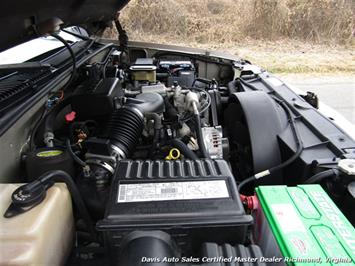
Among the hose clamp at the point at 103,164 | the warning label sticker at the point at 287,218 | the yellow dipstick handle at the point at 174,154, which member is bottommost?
the yellow dipstick handle at the point at 174,154

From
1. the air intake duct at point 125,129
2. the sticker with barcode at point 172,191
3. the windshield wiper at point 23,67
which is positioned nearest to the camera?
the sticker with barcode at point 172,191

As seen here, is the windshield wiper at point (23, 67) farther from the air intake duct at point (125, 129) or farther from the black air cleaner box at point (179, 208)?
the black air cleaner box at point (179, 208)

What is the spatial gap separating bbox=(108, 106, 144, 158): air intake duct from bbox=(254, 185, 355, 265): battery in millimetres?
515

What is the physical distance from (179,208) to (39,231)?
313mm

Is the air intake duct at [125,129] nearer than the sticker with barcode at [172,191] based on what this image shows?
No

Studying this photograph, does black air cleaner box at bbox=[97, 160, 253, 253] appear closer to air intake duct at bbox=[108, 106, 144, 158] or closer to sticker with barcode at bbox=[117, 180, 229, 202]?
sticker with barcode at bbox=[117, 180, 229, 202]

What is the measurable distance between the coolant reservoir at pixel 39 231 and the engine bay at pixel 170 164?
1.0 inches

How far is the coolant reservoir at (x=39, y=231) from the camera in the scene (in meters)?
0.64

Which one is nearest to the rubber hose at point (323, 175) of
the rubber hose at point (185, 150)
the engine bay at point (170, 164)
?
the engine bay at point (170, 164)

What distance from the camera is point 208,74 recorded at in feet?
7.79

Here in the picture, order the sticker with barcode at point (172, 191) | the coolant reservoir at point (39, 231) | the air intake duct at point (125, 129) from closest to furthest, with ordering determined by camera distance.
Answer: the coolant reservoir at point (39, 231)
the sticker with barcode at point (172, 191)
the air intake duct at point (125, 129)

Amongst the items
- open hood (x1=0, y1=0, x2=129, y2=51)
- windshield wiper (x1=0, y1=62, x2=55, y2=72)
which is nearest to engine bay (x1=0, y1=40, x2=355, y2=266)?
windshield wiper (x1=0, y1=62, x2=55, y2=72)

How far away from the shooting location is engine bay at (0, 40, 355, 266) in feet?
2.38

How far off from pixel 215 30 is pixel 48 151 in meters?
Answer: 8.35
